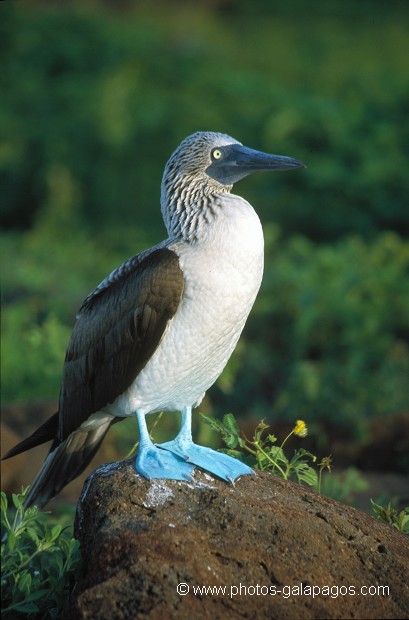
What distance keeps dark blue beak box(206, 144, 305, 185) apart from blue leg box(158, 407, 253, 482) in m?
1.32

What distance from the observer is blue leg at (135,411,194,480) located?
14.2 ft

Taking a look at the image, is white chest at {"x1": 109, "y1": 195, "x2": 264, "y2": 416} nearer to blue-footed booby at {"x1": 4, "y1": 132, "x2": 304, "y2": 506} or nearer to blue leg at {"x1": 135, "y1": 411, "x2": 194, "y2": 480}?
blue-footed booby at {"x1": 4, "y1": 132, "x2": 304, "y2": 506}

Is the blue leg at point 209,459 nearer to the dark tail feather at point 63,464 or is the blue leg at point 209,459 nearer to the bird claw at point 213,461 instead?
the bird claw at point 213,461

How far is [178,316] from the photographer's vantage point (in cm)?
455

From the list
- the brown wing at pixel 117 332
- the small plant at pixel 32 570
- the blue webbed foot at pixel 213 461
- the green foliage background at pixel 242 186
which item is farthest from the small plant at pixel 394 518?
the green foliage background at pixel 242 186

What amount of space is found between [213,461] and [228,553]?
2.05 feet

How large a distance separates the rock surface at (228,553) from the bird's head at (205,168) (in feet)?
4.31

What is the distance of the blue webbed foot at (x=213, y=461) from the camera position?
14.4 ft

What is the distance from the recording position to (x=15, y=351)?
846 cm

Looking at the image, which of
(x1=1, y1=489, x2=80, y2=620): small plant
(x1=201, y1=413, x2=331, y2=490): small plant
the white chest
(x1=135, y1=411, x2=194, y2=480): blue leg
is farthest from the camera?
(x1=201, y1=413, x2=331, y2=490): small plant

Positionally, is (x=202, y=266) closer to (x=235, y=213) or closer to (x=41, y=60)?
(x=235, y=213)

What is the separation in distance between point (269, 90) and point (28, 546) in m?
12.5

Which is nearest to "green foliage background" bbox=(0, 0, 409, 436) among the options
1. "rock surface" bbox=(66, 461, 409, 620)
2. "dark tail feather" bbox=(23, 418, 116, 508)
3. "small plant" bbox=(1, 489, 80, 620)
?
"dark tail feather" bbox=(23, 418, 116, 508)

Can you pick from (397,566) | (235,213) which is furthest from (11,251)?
(397,566)
